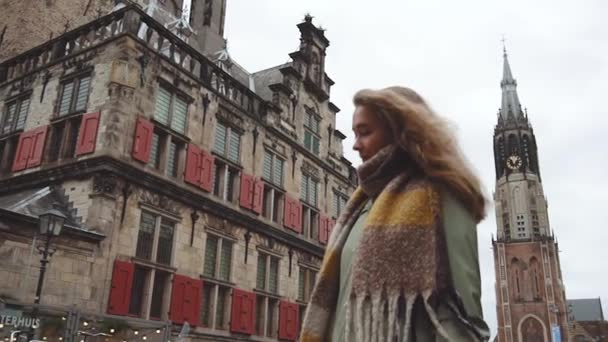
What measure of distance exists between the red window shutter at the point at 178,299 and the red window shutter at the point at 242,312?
6.37ft

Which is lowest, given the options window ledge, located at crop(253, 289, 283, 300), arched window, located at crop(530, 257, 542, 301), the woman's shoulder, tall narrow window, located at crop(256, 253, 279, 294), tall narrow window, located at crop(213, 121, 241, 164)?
the woman's shoulder

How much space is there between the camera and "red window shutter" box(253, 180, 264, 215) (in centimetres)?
1628

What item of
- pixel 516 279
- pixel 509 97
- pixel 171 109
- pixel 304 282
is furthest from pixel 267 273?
pixel 509 97

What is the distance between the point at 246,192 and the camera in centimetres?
1598

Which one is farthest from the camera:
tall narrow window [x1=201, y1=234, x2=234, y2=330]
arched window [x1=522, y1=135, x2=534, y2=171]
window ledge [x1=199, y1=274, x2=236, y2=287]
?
arched window [x1=522, y1=135, x2=534, y2=171]

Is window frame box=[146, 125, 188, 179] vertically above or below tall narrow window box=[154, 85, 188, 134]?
below

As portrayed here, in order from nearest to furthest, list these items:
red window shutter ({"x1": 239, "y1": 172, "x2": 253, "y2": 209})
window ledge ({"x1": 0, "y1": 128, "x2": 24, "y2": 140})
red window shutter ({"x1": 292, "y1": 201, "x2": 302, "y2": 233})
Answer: window ledge ({"x1": 0, "y1": 128, "x2": 24, "y2": 140}), red window shutter ({"x1": 239, "y1": 172, "x2": 253, "y2": 209}), red window shutter ({"x1": 292, "y1": 201, "x2": 302, "y2": 233})

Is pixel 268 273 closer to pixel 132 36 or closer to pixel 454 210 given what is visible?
pixel 132 36

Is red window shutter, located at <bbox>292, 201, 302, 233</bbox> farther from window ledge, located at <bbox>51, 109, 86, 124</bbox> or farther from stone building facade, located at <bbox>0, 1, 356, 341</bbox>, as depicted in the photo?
window ledge, located at <bbox>51, 109, 86, 124</bbox>

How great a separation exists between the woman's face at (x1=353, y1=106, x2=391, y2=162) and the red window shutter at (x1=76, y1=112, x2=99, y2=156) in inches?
460

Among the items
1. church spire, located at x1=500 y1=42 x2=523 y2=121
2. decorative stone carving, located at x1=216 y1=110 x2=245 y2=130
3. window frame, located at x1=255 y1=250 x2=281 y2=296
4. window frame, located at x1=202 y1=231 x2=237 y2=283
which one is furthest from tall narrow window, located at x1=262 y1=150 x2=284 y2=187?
church spire, located at x1=500 y1=42 x2=523 y2=121

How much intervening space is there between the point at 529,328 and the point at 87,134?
258ft

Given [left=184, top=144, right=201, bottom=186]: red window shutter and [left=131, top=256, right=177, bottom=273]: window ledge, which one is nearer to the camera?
[left=131, top=256, right=177, bottom=273]: window ledge

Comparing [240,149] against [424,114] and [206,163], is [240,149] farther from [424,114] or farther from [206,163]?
[424,114]
